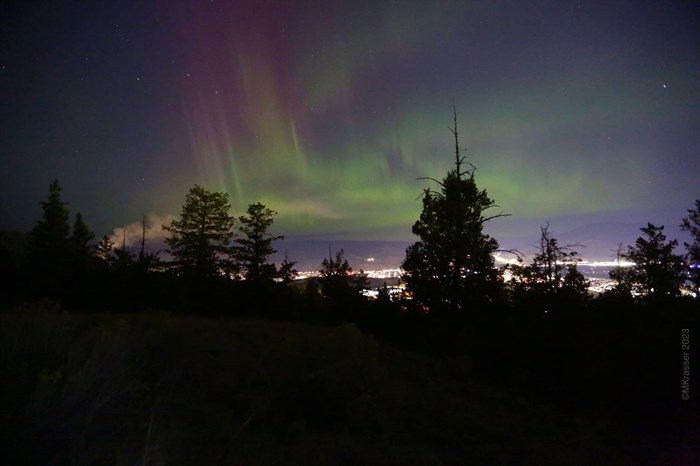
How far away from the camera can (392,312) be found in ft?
60.6

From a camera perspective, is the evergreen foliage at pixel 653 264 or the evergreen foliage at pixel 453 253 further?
the evergreen foliage at pixel 653 264

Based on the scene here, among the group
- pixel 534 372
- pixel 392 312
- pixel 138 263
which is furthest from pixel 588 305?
pixel 138 263

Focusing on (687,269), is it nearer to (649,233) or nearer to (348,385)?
(649,233)

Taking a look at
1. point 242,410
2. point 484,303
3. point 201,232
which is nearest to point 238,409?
point 242,410

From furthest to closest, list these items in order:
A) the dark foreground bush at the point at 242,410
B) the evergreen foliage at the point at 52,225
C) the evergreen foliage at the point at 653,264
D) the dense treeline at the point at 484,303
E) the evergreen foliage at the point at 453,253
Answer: the evergreen foliage at the point at 52,225
the evergreen foliage at the point at 653,264
the evergreen foliage at the point at 453,253
the dense treeline at the point at 484,303
the dark foreground bush at the point at 242,410

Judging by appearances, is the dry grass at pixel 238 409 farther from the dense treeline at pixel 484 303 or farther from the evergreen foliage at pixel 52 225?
the evergreen foliage at pixel 52 225

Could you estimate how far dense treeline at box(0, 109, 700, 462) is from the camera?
10.2 metres

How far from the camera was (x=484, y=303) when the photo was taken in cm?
1788

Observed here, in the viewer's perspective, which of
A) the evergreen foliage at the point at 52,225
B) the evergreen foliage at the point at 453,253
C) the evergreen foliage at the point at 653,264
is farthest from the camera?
the evergreen foliage at the point at 52,225

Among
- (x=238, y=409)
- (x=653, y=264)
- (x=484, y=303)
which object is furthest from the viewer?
(x=653, y=264)

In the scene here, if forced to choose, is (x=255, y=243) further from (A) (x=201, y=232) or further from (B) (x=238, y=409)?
(B) (x=238, y=409)

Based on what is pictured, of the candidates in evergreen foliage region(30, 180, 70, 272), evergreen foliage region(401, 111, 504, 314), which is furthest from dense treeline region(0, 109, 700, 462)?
evergreen foliage region(30, 180, 70, 272)

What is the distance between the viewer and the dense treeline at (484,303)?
10188mm

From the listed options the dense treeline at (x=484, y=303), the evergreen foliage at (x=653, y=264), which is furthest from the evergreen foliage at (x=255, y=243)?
the evergreen foliage at (x=653, y=264)
